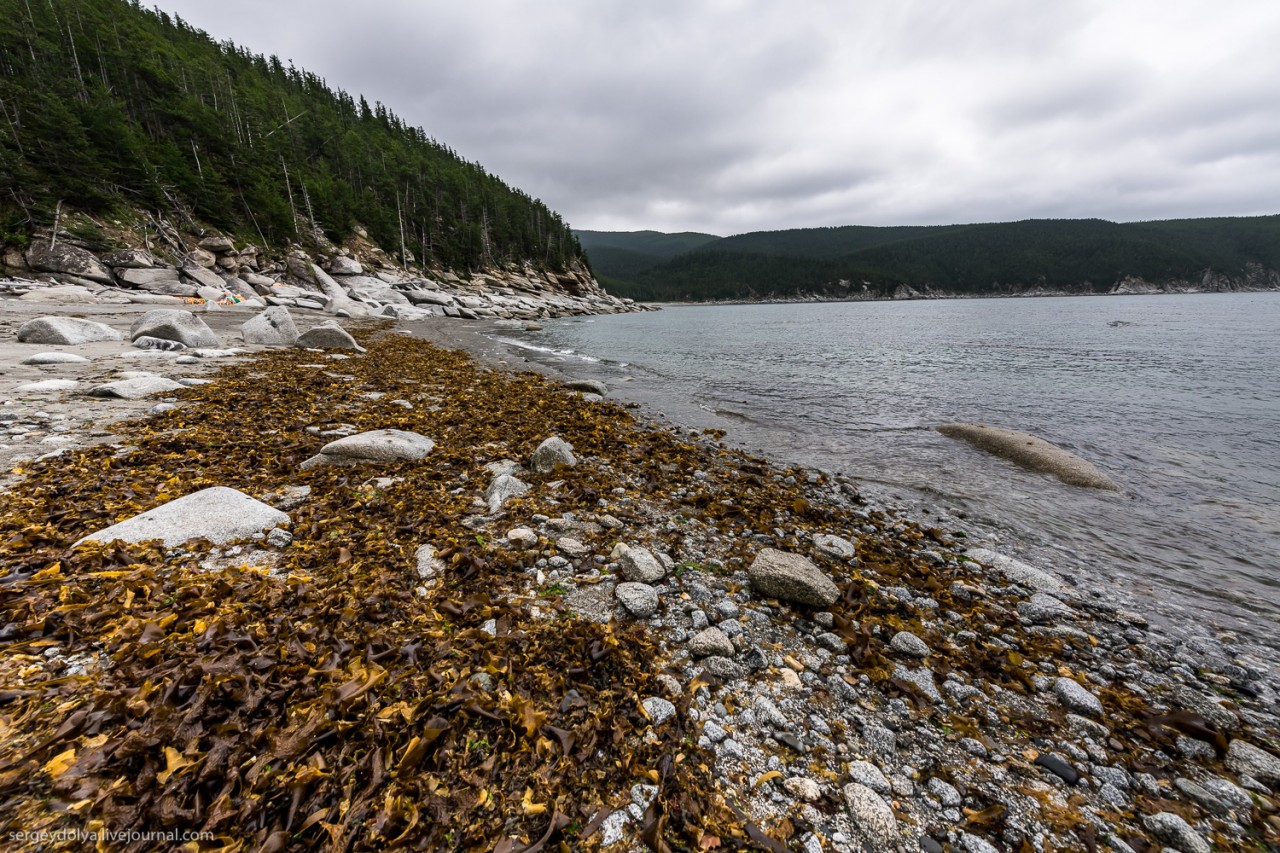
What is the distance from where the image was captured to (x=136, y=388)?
24.8ft

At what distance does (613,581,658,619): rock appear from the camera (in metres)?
3.39

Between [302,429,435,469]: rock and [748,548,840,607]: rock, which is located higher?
[302,429,435,469]: rock

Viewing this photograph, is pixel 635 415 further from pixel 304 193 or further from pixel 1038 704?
pixel 304 193

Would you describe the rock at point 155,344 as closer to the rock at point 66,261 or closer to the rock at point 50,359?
the rock at point 50,359

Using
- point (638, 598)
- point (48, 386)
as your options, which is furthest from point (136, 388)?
point (638, 598)

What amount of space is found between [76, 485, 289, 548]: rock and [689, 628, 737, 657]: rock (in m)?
3.71

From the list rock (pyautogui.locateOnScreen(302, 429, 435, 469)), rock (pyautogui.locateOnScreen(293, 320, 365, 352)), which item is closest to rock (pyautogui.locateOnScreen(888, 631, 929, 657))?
rock (pyautogui.locateOnScreen(302, 429, 435, 469))

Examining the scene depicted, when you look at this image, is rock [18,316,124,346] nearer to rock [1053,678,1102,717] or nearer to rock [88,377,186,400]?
rock [88,377,186,400]

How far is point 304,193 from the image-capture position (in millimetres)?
48656

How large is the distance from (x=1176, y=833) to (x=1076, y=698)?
0.89 meters

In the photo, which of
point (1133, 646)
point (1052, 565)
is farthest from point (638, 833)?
point (1052, 565)

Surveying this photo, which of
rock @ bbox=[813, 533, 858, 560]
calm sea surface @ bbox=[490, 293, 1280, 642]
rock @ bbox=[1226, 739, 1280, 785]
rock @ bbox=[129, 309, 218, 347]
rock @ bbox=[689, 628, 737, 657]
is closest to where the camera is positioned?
rock @ bbox=[1226, 739, 1280, 785]

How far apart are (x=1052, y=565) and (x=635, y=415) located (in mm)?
7423

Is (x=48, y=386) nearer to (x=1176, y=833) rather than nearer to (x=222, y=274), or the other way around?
(x=1176, y=833)
